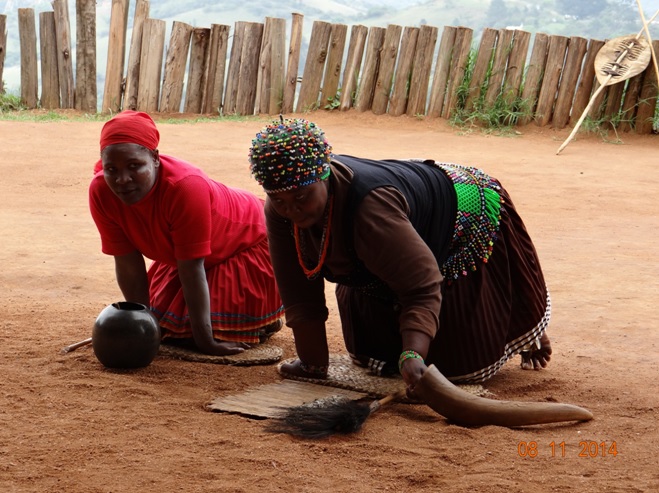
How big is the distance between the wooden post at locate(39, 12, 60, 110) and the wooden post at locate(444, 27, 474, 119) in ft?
17.9

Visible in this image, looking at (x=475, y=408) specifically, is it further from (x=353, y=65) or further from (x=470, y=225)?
(x=353, y=65)

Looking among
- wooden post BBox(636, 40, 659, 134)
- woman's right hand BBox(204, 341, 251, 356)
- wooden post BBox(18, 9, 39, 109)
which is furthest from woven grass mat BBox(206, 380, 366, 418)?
wooden post BBox(18, 9, 39, 109)

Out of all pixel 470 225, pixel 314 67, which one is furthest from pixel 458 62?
pixel 470 225

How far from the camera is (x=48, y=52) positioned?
12.5 meters

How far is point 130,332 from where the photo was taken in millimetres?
3660

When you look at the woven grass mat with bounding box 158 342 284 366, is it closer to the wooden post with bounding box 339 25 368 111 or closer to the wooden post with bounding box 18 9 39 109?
the wooden post with bounding box 339 25 368 111

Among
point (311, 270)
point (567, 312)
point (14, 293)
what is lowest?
point (14, 293)

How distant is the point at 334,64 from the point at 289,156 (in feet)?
31.6

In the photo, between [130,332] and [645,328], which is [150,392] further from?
[645,328]

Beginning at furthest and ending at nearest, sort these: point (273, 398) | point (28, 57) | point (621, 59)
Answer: point (28, 57) → point (621, 59) → point (273, 398)

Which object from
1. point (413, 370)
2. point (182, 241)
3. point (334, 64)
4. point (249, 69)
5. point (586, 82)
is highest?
point (586, 82)

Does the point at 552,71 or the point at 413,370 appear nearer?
the point at 413,370

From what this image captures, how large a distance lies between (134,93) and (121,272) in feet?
29.4

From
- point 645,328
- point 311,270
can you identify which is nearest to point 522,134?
point 645,328
